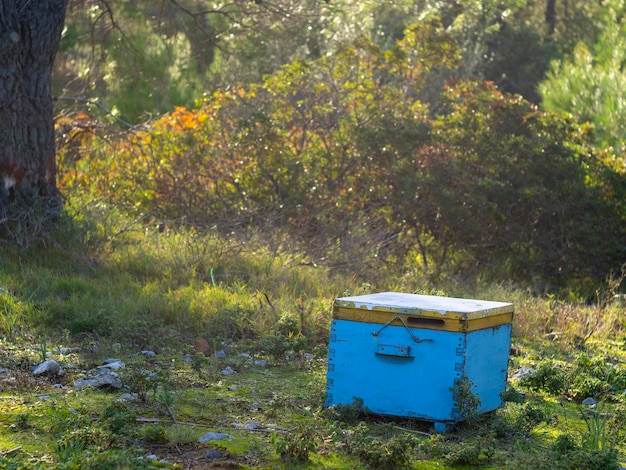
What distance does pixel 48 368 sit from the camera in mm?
5246

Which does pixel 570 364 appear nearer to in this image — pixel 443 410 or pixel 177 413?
pixel 443 410

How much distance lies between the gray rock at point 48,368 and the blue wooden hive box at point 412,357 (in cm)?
166

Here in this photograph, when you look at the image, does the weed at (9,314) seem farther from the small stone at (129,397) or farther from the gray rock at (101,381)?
the small stone at (129,397)

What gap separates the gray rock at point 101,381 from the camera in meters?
5.11

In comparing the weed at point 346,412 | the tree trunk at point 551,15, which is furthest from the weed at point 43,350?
the tree trunk at point 551,15

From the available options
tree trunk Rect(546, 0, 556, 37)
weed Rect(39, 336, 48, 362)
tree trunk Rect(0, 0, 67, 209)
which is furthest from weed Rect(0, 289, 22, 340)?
tree trunk Rect(546, 0, 556, 37)

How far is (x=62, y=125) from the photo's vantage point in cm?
1137

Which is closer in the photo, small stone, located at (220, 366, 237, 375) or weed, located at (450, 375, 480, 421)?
weed, located at (450, 375, 480, 421)

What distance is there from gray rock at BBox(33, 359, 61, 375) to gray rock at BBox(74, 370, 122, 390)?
0.17m

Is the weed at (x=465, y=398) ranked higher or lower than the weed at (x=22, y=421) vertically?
higher

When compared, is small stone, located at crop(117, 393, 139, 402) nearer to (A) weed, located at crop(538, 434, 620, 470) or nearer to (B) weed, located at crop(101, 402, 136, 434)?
(B) weed, located at crop(101, 402, 136, 434)

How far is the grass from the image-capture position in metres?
4.04

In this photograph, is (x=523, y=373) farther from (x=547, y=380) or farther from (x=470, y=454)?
(x=470, y=454)

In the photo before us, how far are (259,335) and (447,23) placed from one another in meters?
19.7
